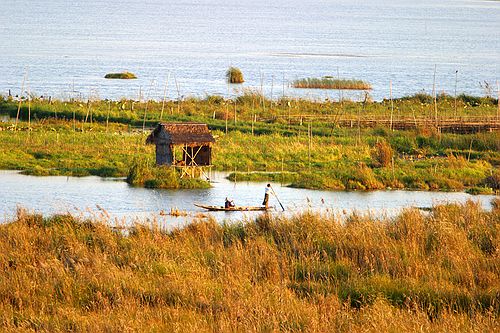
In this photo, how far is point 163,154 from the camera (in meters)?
29.0

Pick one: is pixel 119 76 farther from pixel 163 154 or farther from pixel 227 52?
pixel 163 154

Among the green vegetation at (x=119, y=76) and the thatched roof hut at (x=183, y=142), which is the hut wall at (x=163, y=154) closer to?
the thatched roof hut at (x=183, y=142)

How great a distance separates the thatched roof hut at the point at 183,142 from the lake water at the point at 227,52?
21.7 meters

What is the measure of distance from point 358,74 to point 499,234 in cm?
6928

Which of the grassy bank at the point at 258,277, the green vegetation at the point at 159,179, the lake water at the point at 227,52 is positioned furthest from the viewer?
the lake water at the point at 227,52

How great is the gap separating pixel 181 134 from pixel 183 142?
13.9 inches

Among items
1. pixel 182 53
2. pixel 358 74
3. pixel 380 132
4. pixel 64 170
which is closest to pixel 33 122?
pixel 64 170

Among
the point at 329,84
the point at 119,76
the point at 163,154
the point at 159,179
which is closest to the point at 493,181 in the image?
the point at 163,154

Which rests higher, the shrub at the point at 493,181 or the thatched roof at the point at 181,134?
the thatched roof at the point at 181,134

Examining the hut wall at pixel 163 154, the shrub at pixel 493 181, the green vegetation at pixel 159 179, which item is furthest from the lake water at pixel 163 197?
the shrub at pixel 493 181

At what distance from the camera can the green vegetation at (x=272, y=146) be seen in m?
29.9

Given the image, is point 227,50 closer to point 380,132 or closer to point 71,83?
point 71,83

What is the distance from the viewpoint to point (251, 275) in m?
11.7

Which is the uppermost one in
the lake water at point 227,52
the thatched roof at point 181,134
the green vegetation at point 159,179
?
the lake water at point 227,52
